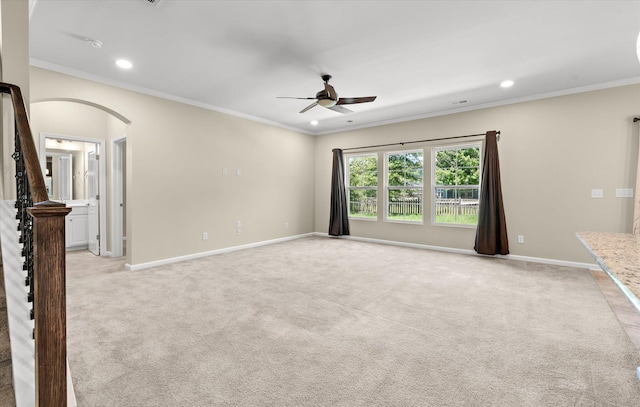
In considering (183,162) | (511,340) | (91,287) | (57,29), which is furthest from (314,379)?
(183,162)

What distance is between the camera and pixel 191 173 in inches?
195

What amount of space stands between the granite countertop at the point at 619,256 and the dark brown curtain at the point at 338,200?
5.33 metres

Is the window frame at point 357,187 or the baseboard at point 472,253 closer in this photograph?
the baseboard at point 472,253

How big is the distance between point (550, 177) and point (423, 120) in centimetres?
235

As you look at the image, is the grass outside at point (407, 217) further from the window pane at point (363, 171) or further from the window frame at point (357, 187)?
the window pane at point (363, 171)

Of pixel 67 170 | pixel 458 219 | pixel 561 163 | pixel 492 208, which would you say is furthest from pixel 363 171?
pixel 67 170

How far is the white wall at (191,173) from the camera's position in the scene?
4.26 metres

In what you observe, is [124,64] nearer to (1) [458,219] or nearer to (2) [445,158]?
(2) [445,158]

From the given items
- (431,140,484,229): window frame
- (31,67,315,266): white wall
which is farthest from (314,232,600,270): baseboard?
(31,67,315,266): white wall

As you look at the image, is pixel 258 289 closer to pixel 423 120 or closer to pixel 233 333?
pixel 233 333

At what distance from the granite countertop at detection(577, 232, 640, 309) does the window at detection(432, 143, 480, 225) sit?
380 centimetres

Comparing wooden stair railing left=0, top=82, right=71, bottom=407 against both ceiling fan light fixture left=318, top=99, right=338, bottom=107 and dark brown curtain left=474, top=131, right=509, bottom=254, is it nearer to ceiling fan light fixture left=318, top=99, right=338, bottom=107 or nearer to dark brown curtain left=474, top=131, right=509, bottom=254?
ceiling fan light fixture left=318, top=99, right=338, bottom=107

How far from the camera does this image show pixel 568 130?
14.6ft

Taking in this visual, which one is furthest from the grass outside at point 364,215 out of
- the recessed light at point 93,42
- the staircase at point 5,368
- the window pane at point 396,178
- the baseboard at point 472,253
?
the staircase at point 5,368
